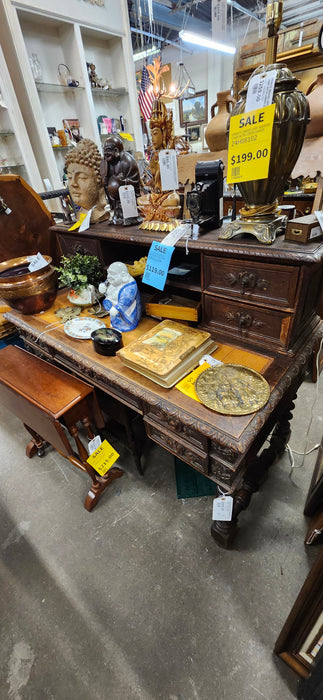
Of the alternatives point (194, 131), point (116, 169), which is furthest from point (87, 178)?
point (194, 131)

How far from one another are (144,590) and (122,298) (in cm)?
126

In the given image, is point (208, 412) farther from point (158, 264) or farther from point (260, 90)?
point (260, 90)

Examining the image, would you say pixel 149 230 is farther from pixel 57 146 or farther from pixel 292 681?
pixel 57 146

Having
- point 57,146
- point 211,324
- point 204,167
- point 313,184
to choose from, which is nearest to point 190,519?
point 211,324

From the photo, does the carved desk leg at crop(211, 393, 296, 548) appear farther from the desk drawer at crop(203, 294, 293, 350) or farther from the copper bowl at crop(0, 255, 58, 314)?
the copper bowl at crop(0, 255, 58, 314)

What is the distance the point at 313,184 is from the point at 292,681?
2.61 meters

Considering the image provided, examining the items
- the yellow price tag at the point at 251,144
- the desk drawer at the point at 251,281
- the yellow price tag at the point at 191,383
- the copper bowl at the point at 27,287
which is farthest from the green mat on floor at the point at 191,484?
the yellow price tag at the point at 251,144

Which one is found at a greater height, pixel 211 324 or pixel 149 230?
pixel 149 230

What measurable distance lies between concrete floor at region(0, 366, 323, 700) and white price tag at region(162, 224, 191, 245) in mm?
1299

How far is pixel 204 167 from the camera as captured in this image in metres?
1.05

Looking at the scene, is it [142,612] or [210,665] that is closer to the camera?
[210,665]

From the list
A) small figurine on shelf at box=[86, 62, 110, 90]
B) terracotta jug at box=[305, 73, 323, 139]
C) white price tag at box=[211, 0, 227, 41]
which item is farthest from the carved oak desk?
small figurine on shelf at box=[86, 62, 110, 90]

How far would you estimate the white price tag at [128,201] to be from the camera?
4.26 feet

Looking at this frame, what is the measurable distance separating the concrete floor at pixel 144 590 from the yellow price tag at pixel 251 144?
1.50m
